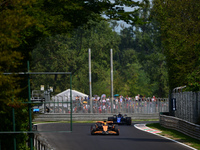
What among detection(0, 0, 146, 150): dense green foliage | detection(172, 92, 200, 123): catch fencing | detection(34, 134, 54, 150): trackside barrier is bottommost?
detection(34, 134, 54, 150): trackside barrier

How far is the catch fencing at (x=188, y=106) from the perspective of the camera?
23.9 meters

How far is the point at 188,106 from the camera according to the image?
25.5 meters

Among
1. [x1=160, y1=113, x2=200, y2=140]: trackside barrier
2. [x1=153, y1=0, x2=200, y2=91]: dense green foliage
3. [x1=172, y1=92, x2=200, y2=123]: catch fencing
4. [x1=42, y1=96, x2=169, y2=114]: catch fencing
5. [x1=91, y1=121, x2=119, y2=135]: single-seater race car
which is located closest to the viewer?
[x1=160, y1=113, x2=200, y2=140]: trackside barrier

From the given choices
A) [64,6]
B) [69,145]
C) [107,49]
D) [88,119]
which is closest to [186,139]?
[69,145]

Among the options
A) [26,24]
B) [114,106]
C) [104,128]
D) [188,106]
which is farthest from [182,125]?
[114,106]

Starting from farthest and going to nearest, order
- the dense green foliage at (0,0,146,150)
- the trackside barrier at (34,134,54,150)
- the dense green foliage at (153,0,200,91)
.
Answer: the dense green foliage at (153,0,200,91) → the trackside barrier at (34,134,54,150) → the dense green foliage at (0,0,146,150)

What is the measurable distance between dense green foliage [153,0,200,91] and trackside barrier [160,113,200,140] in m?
3.15

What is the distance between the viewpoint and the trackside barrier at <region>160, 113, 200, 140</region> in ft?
70.0

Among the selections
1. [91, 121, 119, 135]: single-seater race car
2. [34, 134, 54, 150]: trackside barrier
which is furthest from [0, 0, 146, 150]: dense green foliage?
[91, 121, 119, 135]: single-seater race car

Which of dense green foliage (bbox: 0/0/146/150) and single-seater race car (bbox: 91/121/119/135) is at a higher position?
dense green foliage (bbox: 0/0/146/150)

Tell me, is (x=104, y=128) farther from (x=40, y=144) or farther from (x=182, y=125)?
(x=40, y=144)

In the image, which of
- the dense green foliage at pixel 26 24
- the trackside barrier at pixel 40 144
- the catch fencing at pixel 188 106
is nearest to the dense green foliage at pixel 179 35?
the catch fencing at pixel 188 106

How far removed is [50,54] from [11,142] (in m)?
58.3

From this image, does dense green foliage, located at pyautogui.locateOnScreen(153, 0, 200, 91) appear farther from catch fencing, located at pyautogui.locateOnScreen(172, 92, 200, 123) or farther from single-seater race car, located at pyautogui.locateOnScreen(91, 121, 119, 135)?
single-seater race car, located at pyautogui.locateOnScreen(91, 121, 119, 135)
